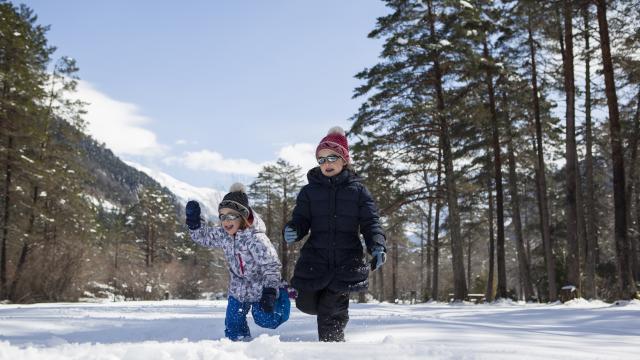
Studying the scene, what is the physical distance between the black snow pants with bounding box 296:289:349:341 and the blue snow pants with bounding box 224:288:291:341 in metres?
0.42

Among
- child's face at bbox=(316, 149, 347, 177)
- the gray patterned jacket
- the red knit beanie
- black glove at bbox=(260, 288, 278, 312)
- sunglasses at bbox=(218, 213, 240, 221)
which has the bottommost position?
black glove at bbox=(260, 288, 278, 312)

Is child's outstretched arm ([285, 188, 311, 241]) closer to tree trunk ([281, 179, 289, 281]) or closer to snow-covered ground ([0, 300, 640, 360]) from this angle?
snow-covered ground ([0, 300, 640, 360])

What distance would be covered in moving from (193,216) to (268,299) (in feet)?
3.95

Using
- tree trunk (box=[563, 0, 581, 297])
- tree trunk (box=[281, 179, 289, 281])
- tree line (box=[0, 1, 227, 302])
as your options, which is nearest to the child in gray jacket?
tree trunk (box=[563, 0, 581, 297])

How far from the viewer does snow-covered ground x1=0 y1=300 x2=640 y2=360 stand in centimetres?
242

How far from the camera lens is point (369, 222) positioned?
4129 millimetres

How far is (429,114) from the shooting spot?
1565cm

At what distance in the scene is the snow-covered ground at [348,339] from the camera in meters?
2.42

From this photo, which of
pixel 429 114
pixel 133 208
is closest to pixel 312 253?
pixel 429 114

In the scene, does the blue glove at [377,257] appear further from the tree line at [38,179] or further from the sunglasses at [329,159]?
the tree line at [38,179]

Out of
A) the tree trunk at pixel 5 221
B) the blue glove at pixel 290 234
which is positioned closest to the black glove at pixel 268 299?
the blue glove at pixel 290 234

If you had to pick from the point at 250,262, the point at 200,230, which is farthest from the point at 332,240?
the point at 200,230

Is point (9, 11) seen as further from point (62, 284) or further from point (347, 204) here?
point (347, 204)

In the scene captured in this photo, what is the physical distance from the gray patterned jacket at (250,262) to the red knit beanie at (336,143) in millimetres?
1046
